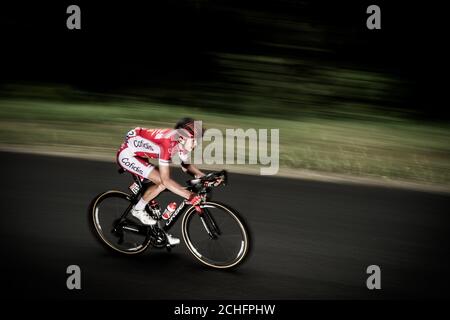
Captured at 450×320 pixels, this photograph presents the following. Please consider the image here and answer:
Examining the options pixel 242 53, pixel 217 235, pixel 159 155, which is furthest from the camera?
pixel 242 53

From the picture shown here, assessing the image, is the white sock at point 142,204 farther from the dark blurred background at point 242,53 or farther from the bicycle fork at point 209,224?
the dark blurred background at point 242,53

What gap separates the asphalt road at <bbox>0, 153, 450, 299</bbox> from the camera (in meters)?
5.66

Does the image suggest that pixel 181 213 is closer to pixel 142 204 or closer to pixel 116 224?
pixel 142 204

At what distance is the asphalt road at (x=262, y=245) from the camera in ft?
18.6

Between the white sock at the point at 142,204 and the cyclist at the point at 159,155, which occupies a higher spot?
the cyclist at the point at 159,155

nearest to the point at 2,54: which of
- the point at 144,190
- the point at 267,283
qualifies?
the point at 144,190

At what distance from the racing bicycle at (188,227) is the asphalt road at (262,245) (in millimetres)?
162

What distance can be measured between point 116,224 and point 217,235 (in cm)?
118

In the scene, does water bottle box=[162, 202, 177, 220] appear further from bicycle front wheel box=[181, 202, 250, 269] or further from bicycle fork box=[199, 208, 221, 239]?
bicycle fork box=[199, 208, 221, 239]

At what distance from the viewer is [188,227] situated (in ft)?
20.2

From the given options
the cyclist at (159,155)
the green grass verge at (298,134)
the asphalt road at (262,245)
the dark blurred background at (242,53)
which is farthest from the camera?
the dark blurred background at (242,53)

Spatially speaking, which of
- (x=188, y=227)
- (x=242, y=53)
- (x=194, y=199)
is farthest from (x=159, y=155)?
(x=242, y=53)

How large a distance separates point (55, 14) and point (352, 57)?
961cm

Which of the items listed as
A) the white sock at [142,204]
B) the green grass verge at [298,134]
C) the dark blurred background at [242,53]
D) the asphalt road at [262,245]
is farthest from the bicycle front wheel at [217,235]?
the dark blurred background at [242,53]
